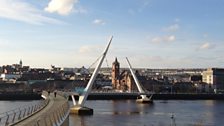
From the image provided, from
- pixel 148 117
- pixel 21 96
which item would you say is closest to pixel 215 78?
pixel 21 96

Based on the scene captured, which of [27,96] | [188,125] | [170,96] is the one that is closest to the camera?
[188,125]

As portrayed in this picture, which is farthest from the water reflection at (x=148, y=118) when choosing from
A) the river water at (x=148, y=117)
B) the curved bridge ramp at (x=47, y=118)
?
the curved bridge ramp at (x=47, y=118)

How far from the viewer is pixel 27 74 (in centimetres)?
13562

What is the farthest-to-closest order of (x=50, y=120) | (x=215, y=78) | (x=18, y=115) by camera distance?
1. (x=215, y=78)
2. (x=18, y=115)
3. (x=50, y=120)

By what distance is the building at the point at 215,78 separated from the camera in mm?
137625

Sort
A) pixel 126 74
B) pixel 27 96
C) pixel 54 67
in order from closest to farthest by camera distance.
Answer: pixel 27 96 → pixel 126 74 → pixel 54 67

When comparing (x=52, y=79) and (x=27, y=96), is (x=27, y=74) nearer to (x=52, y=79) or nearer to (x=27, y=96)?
(x=52, y=79)

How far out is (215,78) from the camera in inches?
5438

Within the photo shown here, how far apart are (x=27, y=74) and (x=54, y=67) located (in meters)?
42.4

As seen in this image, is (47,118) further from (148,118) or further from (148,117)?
(148,117)

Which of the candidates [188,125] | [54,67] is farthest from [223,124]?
[54,67]

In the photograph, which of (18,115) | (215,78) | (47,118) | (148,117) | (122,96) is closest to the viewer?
(47,118)

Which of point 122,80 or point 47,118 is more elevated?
point 122,80

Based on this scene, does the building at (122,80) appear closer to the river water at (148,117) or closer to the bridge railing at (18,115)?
the river water at (148,117)
